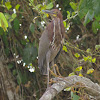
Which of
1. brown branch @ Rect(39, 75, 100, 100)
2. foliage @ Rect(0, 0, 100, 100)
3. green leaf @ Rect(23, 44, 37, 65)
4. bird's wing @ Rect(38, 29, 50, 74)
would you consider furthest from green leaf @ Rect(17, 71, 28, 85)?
brown branch @ Rect(39, 75, 100, 100)

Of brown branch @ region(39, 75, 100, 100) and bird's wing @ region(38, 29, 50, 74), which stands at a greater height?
bird's wing @ region(38, 29, 50, 74)

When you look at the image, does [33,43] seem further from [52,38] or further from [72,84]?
[72,84]

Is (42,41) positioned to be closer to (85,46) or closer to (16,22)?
(16,22)

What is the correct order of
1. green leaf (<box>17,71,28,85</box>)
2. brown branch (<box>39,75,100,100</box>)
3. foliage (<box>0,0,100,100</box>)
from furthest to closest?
green leaf (<box>17,71,28,85</box>)
foliage (<box>0,0,100,100</box>)
brown branch (<box>39,75,100,100</box>)

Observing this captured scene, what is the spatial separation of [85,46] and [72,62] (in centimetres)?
63

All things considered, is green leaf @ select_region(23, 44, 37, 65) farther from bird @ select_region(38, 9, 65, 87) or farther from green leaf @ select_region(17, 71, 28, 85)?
bird @ select_region(38, 9, 65, 87)

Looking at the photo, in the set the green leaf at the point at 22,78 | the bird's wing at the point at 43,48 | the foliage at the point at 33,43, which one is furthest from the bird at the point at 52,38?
the green leaf at the point at 22,78

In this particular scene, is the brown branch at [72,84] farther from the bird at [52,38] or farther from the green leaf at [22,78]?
the green leaf at [22,78]

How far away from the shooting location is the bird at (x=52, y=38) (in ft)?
9.78

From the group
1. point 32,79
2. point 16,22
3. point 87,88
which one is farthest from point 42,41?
point 32,79

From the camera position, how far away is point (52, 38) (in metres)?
3.01

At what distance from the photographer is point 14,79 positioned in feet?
14.0

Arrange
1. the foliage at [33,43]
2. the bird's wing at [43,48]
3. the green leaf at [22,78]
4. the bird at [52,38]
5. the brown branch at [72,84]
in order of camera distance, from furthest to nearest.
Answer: the green leaf at [22,78] → the foliage at [33,43] → the bird's wing at [43,48] → the bird at [52,38] → the brown branch at [72,84]

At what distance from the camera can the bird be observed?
9.78 feet
